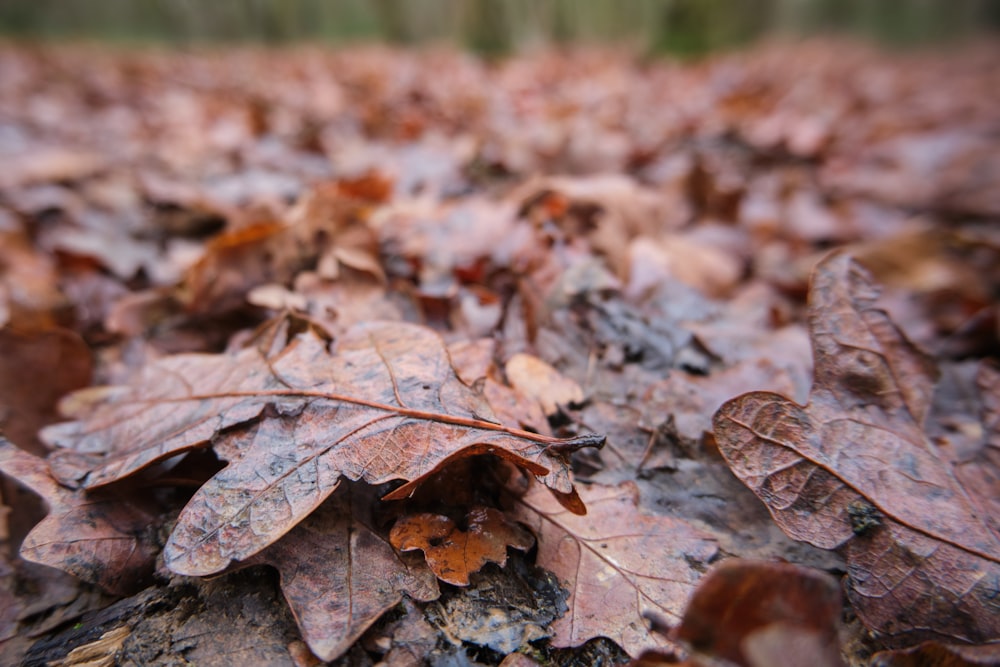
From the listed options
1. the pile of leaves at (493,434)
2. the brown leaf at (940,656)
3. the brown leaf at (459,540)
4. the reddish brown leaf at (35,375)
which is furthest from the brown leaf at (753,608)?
the reddish brown leaf at (35,375)

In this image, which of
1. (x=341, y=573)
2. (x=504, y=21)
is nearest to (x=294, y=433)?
(x=341, y=573)

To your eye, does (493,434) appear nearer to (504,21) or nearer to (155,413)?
(155,413)

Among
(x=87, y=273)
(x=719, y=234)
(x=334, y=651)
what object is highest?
(x=87, y=273)

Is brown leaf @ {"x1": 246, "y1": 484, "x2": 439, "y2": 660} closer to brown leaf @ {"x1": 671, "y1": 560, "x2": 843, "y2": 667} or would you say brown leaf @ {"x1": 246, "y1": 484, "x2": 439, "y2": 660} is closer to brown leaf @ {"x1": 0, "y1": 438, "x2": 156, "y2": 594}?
brown leaf @ {"x1": 0, "y1": 438, "x2": 156, "y2": 594}

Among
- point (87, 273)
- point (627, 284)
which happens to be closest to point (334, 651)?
point (627, 284)

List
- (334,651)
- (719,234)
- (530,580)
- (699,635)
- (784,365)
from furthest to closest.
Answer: (719,234)
(784,365)
(530,580)
(334,651)
(699,635)

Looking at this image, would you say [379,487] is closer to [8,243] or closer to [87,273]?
[87,273]
